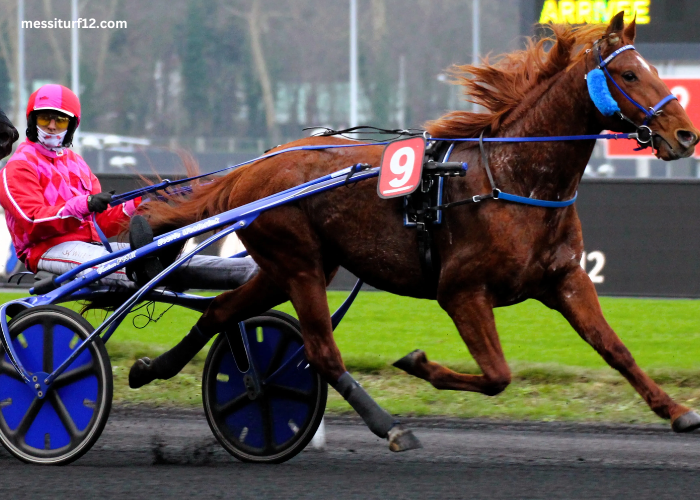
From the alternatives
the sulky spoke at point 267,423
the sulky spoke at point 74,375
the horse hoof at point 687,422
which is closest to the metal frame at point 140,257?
the sulky spoke at point 74,375

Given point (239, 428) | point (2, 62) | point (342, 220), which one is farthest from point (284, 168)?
point (2, 62)

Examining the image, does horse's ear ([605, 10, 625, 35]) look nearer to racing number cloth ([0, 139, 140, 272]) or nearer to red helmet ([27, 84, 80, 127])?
racing number cloth ([0, 139, 140, 272])

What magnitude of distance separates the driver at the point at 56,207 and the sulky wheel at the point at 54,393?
0.32 meters

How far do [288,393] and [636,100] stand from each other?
71.6 inches

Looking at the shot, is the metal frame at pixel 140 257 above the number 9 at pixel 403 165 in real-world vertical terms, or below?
below

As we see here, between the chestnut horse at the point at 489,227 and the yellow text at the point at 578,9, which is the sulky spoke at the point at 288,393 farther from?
the yellow text at the point at 578,9

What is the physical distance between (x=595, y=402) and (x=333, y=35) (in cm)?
2883

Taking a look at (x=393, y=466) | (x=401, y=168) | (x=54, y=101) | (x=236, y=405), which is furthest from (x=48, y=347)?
(x=401, y=168)

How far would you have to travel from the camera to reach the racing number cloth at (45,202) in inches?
171

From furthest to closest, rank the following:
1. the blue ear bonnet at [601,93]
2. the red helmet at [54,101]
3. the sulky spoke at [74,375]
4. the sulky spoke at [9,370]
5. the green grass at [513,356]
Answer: the green grass at [513,356]
the red helmet at [54,101]
the sulky spoke at [9,370]
the sulky spoke at [74,375]
the blue ear bonnet at [601,93]

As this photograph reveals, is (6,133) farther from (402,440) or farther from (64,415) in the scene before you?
(402,440)

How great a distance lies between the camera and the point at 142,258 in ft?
14.2

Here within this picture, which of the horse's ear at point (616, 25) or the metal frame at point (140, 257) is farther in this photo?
the metal frame at point (140, 257)

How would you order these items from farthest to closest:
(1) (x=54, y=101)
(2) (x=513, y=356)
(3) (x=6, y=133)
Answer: (2) (x=513, y=356) → (3) (x=6, y=133) → (1) (x=54, y=101)
